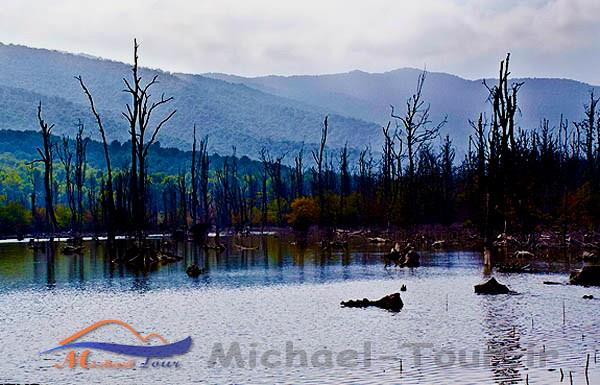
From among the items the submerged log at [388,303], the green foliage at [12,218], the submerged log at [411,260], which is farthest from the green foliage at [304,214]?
the submerged log at [388,303]

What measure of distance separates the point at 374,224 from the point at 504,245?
31.6 meters

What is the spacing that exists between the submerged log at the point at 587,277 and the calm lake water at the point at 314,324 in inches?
55.0

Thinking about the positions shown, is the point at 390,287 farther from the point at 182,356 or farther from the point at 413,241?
the point at 413,241

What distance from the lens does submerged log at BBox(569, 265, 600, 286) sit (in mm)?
32688

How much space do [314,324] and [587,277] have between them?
1359 centimetres

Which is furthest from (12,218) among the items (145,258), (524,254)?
(524,254)

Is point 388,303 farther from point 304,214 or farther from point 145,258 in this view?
point 304,214

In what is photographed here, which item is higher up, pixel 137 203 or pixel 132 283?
pixel 137 203

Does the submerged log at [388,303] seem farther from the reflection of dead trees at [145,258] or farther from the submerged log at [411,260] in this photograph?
the reflection of dead trees at [145,258]

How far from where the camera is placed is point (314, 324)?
2420 cm

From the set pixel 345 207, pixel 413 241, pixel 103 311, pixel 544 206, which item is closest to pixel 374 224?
pixel 345 207

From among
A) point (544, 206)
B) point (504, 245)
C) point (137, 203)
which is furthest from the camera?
point (544, 206)

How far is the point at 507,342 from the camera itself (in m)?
20.7

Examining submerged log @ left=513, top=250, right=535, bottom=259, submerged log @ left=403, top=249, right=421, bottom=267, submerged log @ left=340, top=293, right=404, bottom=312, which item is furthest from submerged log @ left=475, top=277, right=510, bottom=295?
submerged log @ left=513, top=250, right=535, bottom=259
